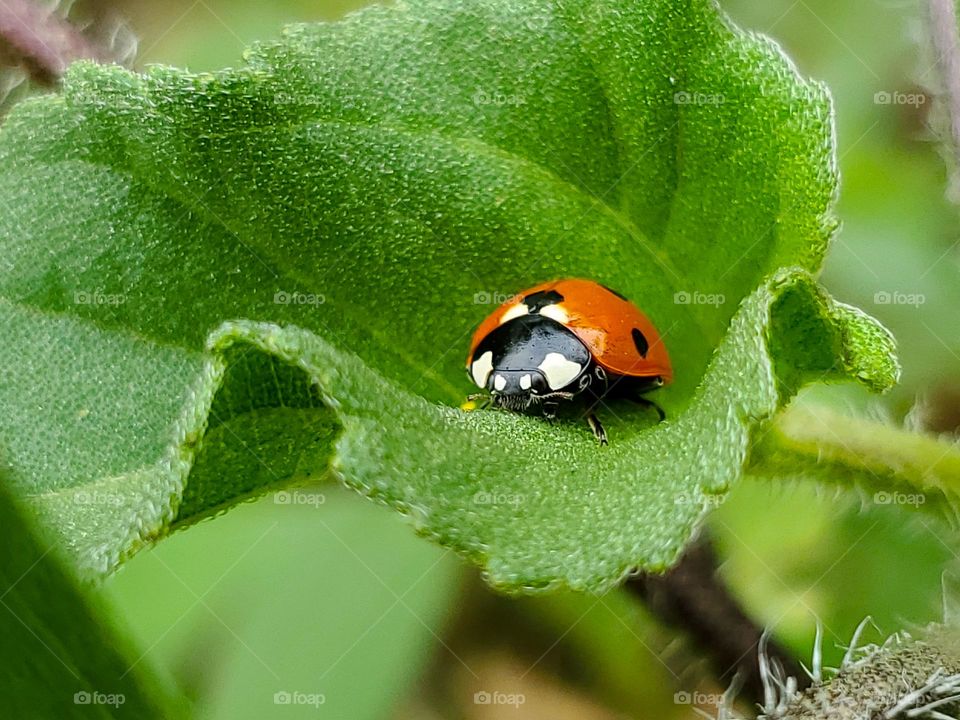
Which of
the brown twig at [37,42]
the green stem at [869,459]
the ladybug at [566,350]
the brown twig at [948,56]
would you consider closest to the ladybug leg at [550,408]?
the ladybug at [566,350]

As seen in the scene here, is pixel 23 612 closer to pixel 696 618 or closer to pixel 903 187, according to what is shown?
pixel 696 618

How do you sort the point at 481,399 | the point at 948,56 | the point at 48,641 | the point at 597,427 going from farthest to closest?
the point at 948,56 < the point at 481,399 < the point at 597,427 < the point at 48,641

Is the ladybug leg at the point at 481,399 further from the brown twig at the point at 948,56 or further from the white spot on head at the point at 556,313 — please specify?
the brown twig at the point at 948,56

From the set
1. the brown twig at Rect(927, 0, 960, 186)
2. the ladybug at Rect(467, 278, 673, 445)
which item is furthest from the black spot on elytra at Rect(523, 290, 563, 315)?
the brown twig at Rect(927, 0, 960, 186)

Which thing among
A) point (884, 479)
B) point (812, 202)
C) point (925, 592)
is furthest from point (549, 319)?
point (925, 592)

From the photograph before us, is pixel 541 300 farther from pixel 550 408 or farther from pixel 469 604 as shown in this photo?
pixel 469 604

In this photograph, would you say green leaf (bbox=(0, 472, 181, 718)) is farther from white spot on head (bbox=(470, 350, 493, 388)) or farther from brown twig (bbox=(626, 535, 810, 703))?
brown twig (bbox=(626, 535, 810, 703))

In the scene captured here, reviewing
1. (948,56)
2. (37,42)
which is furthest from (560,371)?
(37,42)
